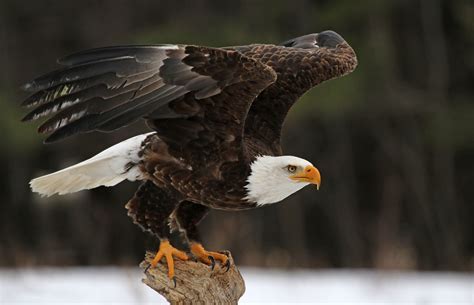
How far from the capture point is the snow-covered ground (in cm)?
806

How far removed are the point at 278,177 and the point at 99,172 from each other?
1.05 meters

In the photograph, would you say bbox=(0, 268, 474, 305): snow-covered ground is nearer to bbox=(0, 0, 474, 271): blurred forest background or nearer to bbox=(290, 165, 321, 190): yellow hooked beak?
bbox=(290, 165, 321, 190): yellow hooked beak

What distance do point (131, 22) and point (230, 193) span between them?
439 inches

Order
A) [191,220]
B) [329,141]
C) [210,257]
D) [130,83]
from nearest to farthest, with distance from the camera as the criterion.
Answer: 1. [130,83]
2. [210,257]
3. [191,220]
4. [329,141]

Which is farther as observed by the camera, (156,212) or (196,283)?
(156,212)

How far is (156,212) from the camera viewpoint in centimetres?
530

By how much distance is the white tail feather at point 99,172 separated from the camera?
5.34 m

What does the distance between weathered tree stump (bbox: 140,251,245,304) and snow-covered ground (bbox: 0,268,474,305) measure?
1945 millimetres

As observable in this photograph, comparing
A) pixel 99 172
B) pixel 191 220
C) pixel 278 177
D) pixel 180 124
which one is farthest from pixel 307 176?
pixel 99 172

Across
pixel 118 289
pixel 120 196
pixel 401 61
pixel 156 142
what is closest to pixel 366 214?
pixel 401 61

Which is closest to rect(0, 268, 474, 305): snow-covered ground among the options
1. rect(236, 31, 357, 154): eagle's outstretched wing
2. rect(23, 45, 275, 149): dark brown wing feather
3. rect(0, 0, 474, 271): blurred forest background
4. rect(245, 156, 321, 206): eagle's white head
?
rect(236, 31, 357, 154): eagle's outstretched wing

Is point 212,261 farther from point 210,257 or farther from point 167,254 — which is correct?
point 167,254

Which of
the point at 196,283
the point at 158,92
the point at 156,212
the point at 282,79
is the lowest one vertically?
the point at 196,283

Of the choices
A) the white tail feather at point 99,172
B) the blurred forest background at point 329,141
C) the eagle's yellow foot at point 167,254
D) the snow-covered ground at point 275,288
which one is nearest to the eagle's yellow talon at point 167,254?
the eagle's yellow foot at point 167,254
